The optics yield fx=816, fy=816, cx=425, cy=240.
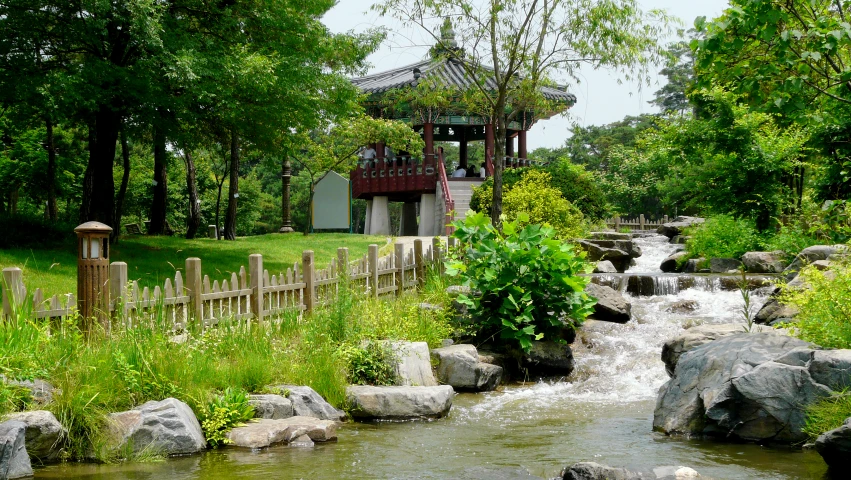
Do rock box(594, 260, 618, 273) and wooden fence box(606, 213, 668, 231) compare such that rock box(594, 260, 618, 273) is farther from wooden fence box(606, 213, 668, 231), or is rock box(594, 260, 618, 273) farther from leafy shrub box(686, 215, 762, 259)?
wooden fence box(606, 213, 668, 231)

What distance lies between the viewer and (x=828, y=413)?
22.1ft

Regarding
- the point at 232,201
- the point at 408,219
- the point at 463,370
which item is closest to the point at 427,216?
the point at 408,219

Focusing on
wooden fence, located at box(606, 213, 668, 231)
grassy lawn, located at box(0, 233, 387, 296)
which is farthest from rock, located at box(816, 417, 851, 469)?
wooden fence, located at box(606, 213, 668, 231)

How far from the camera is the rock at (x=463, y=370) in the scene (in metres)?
10.1

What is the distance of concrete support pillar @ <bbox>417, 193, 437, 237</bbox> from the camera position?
28.0 meters

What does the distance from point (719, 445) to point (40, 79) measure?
1227 centimetres

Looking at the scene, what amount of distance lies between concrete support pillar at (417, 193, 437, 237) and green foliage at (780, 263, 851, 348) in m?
19.3

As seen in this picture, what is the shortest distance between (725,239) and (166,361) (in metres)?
15.5

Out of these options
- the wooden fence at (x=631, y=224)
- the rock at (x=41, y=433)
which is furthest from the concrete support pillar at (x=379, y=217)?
the rock at (x=41, y=433)

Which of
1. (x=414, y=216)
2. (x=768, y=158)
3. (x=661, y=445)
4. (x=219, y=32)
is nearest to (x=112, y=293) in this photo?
(x=661, y=445)

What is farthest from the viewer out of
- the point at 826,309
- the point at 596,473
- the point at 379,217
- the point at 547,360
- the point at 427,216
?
the point at 379,217

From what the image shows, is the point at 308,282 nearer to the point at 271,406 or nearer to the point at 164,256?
the point at 271,406

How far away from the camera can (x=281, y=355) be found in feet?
29.0

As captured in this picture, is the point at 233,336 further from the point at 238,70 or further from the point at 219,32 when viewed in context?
the point at 219,32
